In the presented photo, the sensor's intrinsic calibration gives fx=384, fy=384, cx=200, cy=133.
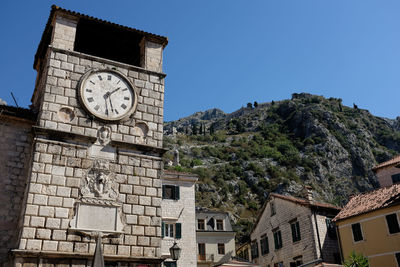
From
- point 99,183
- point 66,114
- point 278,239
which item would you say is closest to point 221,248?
point 278,239

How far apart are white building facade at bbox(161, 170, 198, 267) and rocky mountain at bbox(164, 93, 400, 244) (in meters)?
32.4

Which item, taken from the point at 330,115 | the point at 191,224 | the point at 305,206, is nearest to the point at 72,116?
the point at 191,224

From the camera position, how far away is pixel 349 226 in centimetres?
2458

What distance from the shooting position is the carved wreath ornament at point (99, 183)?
10773mm

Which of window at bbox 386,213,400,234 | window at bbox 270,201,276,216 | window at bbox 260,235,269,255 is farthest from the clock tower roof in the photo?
window at bbox 260,235,269,255

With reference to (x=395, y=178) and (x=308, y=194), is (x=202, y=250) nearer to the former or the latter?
(x=308, y=194)

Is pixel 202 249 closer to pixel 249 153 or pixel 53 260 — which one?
pixel 53 260

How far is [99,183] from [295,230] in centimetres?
2018

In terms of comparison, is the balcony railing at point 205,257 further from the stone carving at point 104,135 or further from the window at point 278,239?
the stone carving at point 104,135

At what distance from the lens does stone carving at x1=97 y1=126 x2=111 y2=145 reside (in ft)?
37.9

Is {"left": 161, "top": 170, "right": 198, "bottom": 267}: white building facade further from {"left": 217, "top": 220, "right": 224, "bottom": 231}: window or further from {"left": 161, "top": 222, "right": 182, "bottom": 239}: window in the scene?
{"left": 217, "top": 220, "right": 224, "bottom": 231}: window

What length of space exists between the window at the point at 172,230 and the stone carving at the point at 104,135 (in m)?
13.9

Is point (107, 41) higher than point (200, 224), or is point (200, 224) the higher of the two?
point (107, 41)

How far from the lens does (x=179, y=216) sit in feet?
83.4
